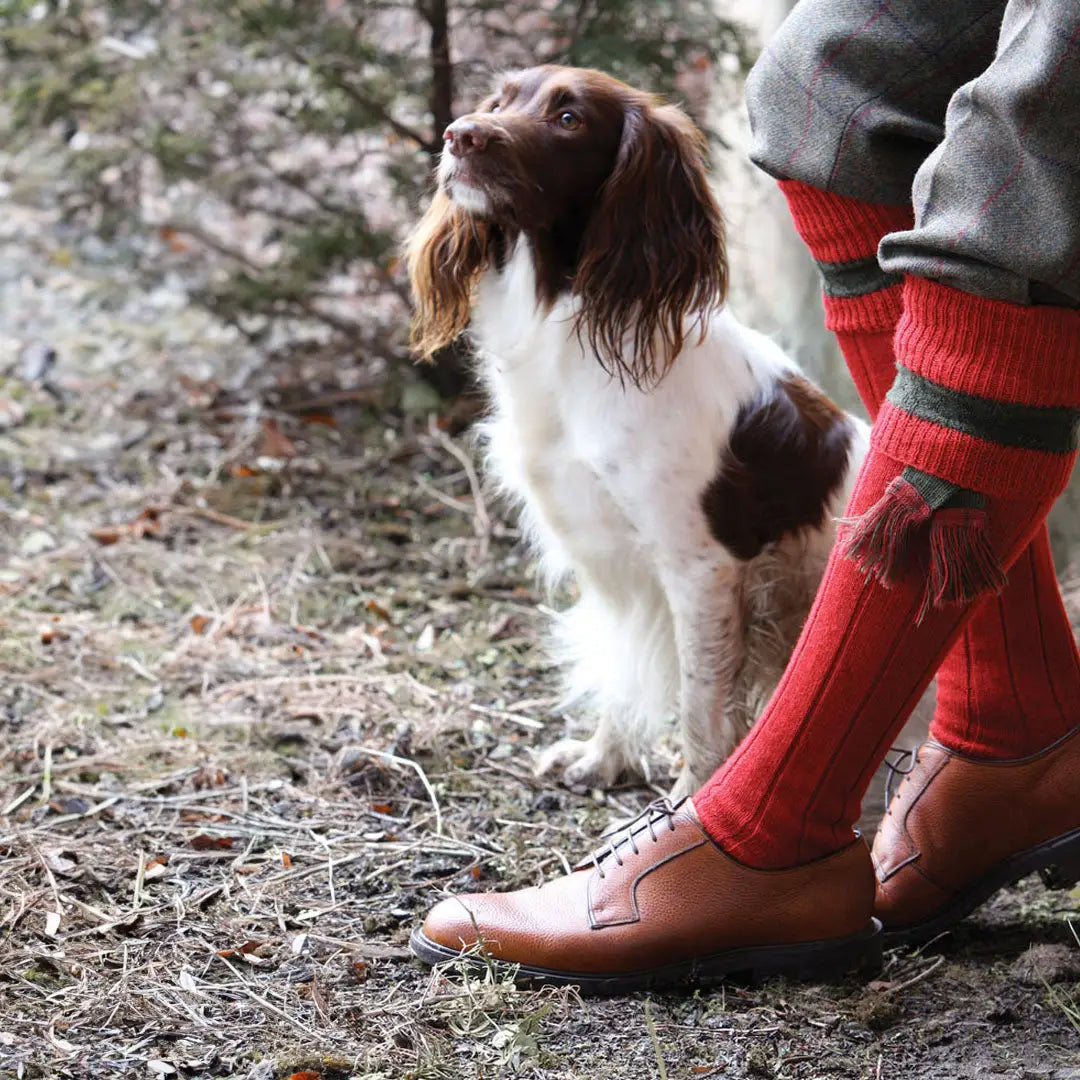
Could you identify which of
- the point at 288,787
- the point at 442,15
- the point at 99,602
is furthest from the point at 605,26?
the point at 288,787

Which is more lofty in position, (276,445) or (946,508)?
(946,508)

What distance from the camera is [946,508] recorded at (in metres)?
1.56

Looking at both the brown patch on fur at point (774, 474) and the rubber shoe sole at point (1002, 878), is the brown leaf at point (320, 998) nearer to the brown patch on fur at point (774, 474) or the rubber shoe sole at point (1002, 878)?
the rubber shoe sole at point (1002, 878)

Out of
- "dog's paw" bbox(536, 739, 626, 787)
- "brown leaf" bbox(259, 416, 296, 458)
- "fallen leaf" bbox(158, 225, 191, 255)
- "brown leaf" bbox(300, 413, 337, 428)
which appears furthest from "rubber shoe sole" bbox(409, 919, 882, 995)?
"fallen leaf" bbox(158, 225, 191, 255)

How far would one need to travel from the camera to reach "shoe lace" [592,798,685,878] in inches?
75.4

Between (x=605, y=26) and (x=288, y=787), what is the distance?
2.36 metres

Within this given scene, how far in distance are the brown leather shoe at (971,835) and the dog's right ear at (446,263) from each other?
124cm

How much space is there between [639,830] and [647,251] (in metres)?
1.03

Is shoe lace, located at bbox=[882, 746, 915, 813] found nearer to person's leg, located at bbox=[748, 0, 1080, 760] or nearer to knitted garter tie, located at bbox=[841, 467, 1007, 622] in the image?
person's leg, located at bbox=[748, 0, 1080, 760]

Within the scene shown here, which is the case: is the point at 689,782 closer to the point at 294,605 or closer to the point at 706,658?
the point at 706,658

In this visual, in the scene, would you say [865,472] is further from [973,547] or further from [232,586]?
[232,586]

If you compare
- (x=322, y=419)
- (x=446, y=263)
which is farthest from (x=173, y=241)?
(x=446, y=263)

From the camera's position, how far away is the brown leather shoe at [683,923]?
1850 mm

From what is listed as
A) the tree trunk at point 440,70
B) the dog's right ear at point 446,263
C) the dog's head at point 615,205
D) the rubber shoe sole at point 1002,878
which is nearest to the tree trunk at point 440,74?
the tree trunk at point 440,70
